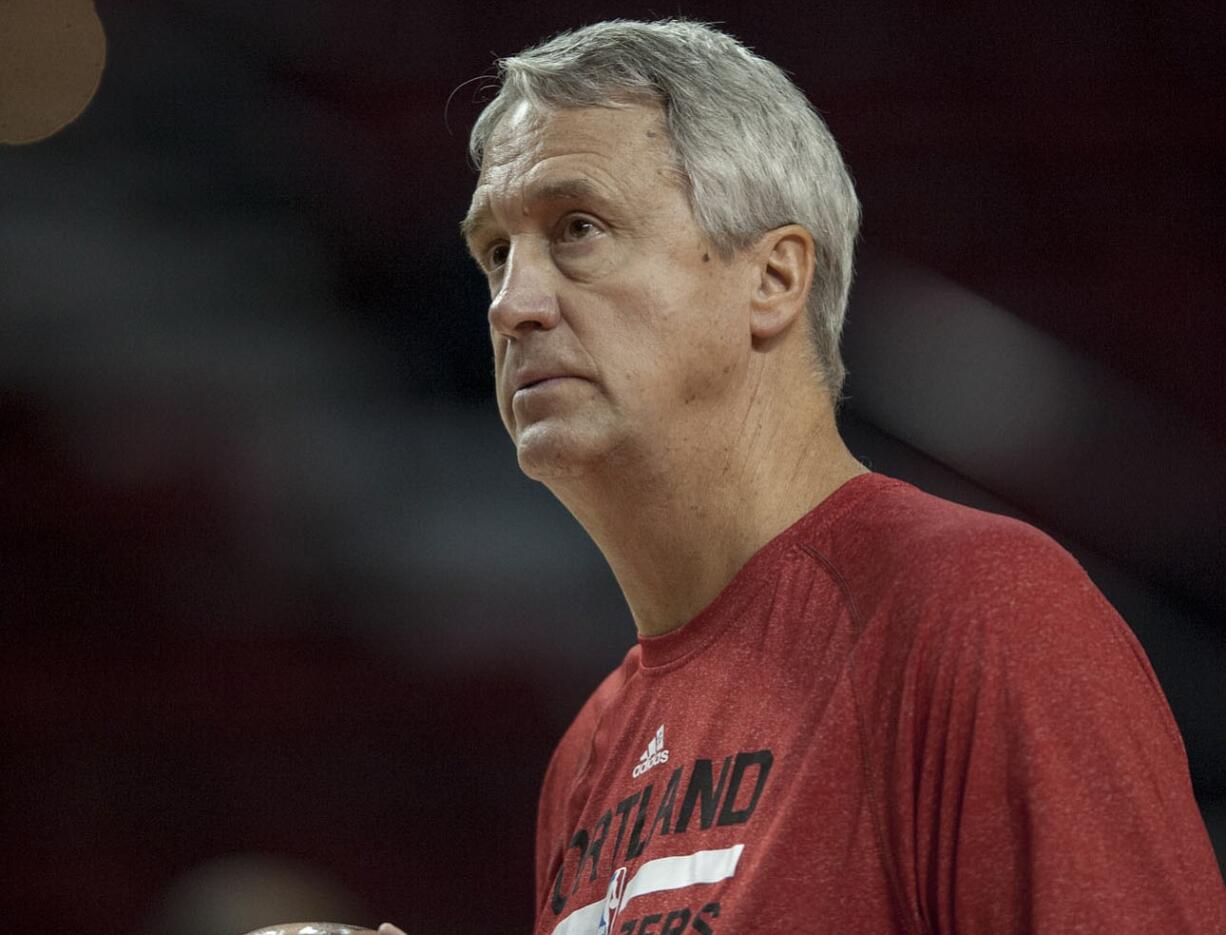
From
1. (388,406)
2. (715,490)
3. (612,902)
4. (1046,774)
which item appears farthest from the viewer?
(388,406)

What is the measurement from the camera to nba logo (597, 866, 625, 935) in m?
1.29

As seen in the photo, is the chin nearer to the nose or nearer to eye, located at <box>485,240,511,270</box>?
the nose

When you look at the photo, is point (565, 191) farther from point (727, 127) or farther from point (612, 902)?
point (612, 902)

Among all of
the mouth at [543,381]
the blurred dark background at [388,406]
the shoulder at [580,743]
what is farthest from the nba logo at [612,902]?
the blurred dark background at [388,406]

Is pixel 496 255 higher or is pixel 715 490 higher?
pixel 496 255

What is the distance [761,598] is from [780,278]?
1.01ft

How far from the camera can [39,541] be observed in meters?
3.46

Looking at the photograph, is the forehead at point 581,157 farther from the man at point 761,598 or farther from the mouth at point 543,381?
the mouth at point 543,381

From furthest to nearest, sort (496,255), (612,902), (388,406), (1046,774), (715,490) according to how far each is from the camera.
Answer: (388,406) → (496,255) → (715,490) → (612,902) → (1046,774)

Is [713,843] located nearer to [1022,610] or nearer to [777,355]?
[1022,610]

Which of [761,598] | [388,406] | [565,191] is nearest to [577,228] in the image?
[565,191]

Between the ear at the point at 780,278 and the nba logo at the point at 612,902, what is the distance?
48 cm

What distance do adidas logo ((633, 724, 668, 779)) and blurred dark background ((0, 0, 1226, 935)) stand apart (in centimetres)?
183

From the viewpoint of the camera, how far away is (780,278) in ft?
4.80
